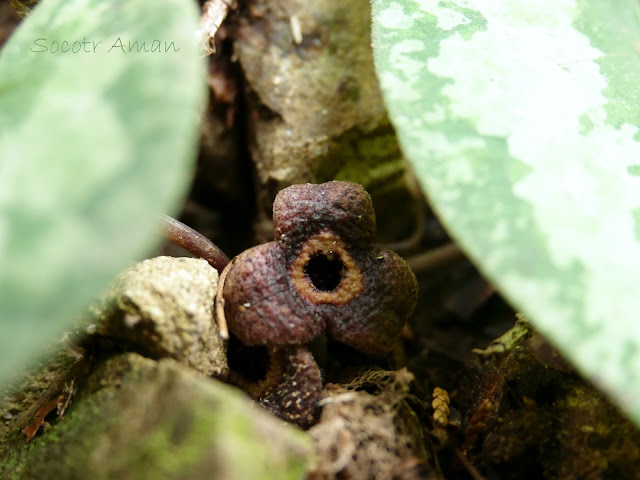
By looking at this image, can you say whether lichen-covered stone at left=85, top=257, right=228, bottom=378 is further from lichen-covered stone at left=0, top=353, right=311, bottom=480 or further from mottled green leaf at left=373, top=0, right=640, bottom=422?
mottled green leaf at left=373, top=0, right=640, bottom=422

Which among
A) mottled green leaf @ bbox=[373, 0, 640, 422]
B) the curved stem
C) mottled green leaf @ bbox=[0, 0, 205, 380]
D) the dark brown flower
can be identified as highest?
mottled green leaf @ bbox=[0, 0, 205, 380]

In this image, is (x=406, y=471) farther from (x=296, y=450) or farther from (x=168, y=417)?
(x=168, y=417)

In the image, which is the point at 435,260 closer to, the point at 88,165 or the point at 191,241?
the point at 191,241

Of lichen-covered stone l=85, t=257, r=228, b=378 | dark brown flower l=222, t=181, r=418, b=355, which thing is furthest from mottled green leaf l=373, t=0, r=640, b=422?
lichen-covered stone l=85, t=257, r=228, b=378

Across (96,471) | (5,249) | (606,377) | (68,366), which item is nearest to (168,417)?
(96,471)

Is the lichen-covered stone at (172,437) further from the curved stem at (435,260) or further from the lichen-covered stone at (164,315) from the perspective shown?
the curved stem at (435,260)

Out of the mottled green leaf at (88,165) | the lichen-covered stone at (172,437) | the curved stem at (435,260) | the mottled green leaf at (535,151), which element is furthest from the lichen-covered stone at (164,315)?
the curved stem at (435,260)

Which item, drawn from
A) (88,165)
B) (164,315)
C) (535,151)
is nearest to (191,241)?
(164,315)
